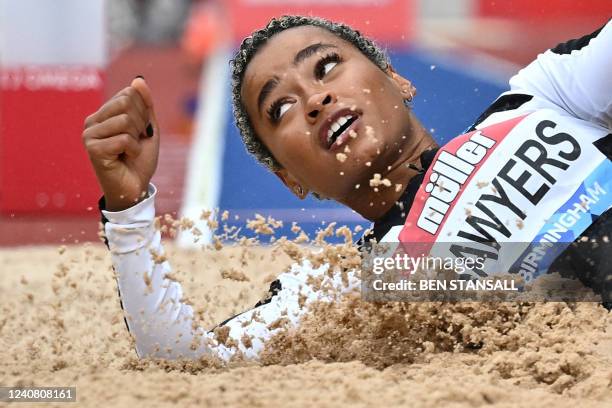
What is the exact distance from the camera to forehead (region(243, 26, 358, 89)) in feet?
8.51

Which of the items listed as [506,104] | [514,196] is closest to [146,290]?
[514,196]

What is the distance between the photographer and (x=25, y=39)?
560 cm

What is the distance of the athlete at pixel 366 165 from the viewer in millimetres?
2350

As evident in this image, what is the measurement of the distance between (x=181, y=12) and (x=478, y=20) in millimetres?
4067

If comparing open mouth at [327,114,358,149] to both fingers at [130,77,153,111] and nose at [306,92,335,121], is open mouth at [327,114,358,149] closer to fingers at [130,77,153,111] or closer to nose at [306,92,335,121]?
nose at [306,92,335,121]

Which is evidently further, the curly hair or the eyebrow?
the curly hair

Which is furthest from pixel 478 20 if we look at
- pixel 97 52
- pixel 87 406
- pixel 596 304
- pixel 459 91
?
pixel 87 406

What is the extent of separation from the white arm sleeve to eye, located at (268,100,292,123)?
37cm

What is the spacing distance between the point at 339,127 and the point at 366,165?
115 mm

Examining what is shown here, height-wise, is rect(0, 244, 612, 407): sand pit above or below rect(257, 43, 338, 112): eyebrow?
below

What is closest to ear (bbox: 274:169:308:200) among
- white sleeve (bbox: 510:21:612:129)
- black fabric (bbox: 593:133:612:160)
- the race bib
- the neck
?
the neck

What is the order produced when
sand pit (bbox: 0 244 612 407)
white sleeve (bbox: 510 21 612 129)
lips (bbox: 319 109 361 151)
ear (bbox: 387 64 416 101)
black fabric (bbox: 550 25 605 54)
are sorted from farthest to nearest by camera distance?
ear (bbox: 387 64 416 101), black fabric (bbox: 550 25 605 54), white sleeve (bbox: 510 21 612 129), lips (bbox: 319 109 361 151), sand pit (bbox: 0 244 612 407)

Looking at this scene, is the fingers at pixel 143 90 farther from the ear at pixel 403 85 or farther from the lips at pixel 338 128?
the ear at pixel 403 85

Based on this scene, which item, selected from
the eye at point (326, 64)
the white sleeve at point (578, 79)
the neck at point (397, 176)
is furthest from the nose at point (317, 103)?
the white sleeve at point (578, 79)
